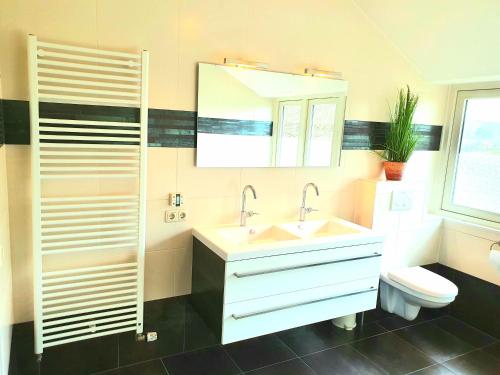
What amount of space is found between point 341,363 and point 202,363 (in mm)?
911

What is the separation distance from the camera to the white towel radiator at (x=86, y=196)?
1952 mm

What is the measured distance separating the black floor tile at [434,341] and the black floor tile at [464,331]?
0.05 meters

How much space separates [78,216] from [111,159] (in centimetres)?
37

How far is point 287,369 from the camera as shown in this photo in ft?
7.90

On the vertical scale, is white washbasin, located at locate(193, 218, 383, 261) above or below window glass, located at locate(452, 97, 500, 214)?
below

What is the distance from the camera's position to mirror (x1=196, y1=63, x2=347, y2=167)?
2398 millimetres

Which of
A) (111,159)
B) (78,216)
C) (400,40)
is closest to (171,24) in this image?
(111,159)

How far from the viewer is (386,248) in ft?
9.94

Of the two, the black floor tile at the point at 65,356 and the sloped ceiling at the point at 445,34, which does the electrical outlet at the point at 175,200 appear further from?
the sloped ceiling at the point at 445,34

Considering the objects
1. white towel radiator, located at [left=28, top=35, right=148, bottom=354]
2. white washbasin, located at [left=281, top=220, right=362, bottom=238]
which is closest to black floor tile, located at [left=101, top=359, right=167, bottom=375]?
white towel radiator, located at [left=28, top=35, right=148, bottom=354]

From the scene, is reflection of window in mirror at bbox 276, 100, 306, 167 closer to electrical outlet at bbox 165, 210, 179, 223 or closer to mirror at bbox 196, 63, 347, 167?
mirror at bbox 196, 63, 347, 167

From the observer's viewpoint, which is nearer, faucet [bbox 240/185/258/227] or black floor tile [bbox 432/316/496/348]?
faucet [bbox 240/185/258/227]

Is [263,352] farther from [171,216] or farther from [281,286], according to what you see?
[171,216]

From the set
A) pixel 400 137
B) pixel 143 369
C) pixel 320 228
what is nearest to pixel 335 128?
pixel 400 137
